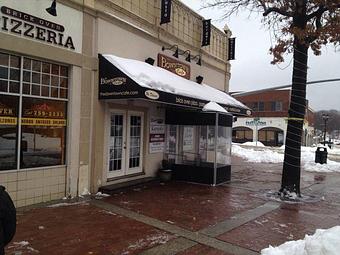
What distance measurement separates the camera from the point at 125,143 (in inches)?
479

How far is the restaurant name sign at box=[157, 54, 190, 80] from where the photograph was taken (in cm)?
1349

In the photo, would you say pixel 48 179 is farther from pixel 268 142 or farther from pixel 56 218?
pixel 268 142

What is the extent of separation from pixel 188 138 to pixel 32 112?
607cm

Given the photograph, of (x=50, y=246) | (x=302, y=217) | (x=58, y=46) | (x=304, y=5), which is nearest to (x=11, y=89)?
(x=58, y=46)

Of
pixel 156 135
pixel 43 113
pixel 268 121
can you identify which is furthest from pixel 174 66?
pixel 268 121

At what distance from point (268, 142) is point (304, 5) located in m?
47.2

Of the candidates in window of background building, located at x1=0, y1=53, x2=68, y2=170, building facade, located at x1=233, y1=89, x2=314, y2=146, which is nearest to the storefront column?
window of background building, located at x1=0, y1=53, x2=68, y2=170

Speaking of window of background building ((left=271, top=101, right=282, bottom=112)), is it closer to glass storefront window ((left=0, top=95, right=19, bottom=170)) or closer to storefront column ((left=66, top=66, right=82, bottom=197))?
storefront column ((left=66, top=66, right=82, bottom=197))

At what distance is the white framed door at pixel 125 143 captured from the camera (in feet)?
38.2

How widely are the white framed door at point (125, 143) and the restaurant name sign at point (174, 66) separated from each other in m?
2.00

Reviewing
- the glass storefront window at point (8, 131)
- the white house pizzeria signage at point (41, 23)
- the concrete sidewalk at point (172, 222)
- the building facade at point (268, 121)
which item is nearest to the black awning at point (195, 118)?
the concrete sidewalk at point (172, 222)

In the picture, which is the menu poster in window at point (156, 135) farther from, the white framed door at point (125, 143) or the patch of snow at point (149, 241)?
the patch of snow at point (149, 241)

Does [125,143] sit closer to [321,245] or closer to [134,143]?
[134,143]

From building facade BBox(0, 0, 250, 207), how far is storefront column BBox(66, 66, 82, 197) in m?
0.02
